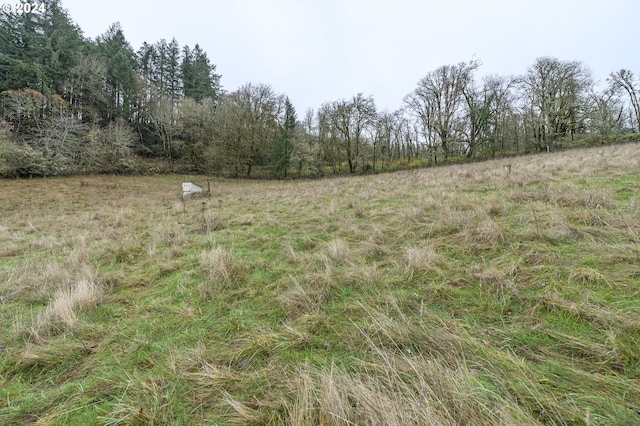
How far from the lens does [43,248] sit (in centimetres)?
545

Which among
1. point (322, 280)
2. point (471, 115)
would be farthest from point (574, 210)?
point (471, 115)

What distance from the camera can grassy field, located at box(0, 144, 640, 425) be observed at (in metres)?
1.35

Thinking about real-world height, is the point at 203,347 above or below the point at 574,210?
below

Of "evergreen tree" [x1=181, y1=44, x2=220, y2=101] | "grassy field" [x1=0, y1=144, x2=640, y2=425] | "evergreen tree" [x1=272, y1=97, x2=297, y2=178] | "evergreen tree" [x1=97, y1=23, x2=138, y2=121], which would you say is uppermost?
"evergreen tree" [x1=181, y1=44, x2=220, y2=101]

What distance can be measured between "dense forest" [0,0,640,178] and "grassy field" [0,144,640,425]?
25803mm

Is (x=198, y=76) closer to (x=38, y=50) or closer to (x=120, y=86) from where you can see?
(x=120, y=86)

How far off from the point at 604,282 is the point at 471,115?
96.9 feet

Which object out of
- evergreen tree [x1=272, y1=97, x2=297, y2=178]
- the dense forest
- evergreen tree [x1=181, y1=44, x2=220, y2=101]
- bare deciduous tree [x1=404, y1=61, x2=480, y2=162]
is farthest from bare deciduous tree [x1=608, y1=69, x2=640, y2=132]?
evergreen tree [x1=181, y1=44, x2=220, y2=101]

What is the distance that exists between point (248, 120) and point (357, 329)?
3176 centimetres

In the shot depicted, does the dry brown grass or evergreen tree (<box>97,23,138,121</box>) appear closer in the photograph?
the dry brown grass

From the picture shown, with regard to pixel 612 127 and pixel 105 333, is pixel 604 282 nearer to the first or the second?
pixel 105 333

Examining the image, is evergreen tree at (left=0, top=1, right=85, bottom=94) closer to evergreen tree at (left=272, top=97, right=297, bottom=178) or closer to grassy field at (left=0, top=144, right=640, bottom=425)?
evergreen tree at (left=272, top=97, right=297, bottom=178)

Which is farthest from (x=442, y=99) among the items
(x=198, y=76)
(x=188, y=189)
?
(x=198, y=76)

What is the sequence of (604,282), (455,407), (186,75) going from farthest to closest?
1. (186,75)
2. (604,282)
3. (455,407)
